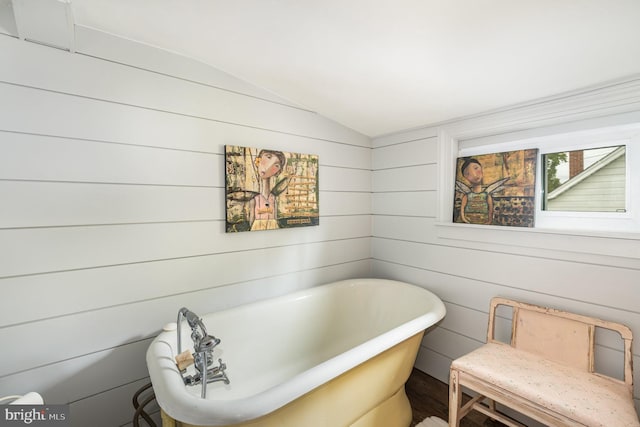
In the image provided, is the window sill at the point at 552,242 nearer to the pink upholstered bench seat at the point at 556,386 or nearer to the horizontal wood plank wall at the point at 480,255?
the horizontal wood plank wall at the point at 480,255

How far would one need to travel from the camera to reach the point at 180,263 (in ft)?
5.32

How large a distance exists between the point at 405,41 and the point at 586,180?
4.24 ft

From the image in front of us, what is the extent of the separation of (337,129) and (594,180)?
5.32ft

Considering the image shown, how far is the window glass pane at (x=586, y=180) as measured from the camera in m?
1.52

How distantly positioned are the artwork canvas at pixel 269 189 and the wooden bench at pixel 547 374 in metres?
1.30

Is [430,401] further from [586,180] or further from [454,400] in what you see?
[586,180]

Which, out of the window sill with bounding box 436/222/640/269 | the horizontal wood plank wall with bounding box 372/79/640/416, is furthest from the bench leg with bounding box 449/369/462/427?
the window sill with bounding box 436/222/640/269

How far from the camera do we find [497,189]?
6.23 ft

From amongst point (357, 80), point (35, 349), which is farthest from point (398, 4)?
point (35, 349)

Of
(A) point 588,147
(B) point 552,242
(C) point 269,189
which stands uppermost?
(A) point 588,147

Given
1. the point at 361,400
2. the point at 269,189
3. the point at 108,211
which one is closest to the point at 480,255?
the point at 361,400

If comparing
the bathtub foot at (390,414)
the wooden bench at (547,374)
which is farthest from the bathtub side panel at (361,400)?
the wooden bench at (547,374)

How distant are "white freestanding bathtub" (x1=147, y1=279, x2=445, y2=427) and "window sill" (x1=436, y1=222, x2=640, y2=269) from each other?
0.47 meters

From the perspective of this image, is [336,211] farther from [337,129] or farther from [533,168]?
[533,168]
